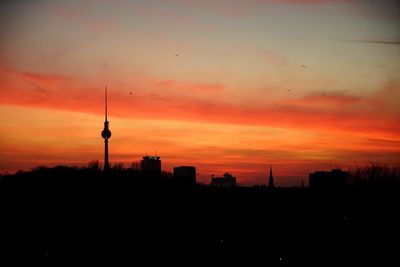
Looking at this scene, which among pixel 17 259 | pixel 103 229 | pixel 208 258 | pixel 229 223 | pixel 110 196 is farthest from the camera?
pixel 110 196

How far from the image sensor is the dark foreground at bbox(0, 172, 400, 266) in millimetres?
75062

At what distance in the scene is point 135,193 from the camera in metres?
113

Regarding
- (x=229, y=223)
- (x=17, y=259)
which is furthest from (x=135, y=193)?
(x=17, y=259)

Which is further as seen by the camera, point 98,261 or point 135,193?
point 135,193

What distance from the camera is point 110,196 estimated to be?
4220 inches

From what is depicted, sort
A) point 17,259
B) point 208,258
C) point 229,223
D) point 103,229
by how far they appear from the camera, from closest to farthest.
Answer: point 17,259, point 208,258, point 103,229, point 229,223

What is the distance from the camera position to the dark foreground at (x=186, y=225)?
75.1 metres

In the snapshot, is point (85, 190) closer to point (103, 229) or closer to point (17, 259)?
point (103, 229)

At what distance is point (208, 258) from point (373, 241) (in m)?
25.5

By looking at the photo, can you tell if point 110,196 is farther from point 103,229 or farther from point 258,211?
point 258,211

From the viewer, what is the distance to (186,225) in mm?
92375

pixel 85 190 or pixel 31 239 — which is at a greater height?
pixel 85 190

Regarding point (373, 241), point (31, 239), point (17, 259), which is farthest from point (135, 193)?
point (373, 241)

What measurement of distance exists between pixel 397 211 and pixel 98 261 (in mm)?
57373
